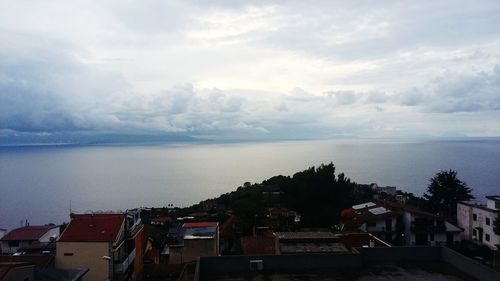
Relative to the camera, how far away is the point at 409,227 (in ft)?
106

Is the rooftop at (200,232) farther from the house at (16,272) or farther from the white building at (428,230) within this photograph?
the white building at (428,230)

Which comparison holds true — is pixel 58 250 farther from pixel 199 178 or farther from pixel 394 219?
pixel 199 178

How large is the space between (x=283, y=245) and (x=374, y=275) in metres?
4.15

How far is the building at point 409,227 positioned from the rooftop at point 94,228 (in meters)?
17.4

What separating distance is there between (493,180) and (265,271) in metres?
108

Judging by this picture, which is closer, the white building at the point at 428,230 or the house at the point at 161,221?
the white building at the point at 428,230

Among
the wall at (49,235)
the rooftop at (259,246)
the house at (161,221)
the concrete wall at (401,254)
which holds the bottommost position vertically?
the house at (161,221)

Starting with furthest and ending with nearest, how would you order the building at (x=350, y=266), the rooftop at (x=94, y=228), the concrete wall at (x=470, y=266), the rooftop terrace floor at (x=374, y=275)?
the rooftop at (x=94, y=228), the building at (x=350, y=266), the rooftop terrace floor at (x=374, y=275), the concrete wall at (x=470, y=266)

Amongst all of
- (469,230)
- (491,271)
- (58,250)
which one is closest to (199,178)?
(469,230)

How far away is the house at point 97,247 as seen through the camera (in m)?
18.3

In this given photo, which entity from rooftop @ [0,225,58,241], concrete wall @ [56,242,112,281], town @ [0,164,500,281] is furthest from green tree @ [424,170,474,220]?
concrete wall @ [56,242,112,281]

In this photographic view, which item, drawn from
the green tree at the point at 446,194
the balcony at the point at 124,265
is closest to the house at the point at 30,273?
the balcony at the point at 124,265

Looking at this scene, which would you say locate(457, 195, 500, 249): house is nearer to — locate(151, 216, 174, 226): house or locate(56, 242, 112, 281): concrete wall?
locate(56, 242, 112, 281): concrete wall

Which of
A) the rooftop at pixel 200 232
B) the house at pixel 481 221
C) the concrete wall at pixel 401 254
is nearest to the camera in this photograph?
the concrete wall at pixel 401 254
